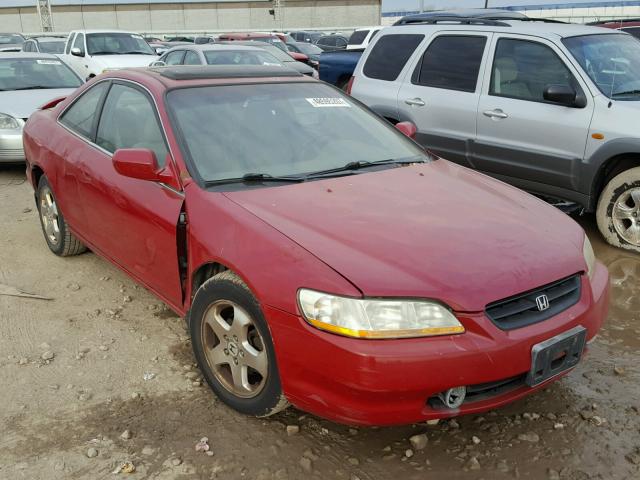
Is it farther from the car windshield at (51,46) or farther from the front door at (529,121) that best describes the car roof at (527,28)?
the car windshield at (51,46)

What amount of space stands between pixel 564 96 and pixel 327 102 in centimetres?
230

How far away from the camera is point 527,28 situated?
228 inches

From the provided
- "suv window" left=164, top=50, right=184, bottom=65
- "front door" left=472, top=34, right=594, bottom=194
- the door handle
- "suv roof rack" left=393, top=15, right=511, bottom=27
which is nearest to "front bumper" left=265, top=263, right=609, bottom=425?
"front door" left=472, top=34, right=594, bottom=194

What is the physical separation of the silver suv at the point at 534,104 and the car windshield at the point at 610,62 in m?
0.01

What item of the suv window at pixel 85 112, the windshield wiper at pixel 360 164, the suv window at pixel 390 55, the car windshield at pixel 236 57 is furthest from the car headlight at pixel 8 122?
the windshield wiper at pixel 360 164

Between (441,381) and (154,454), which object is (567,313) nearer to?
(441,381)

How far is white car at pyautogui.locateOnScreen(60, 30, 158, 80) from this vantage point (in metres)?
13.4

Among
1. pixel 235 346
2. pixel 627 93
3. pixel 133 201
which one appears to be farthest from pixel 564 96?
pixel 235 346

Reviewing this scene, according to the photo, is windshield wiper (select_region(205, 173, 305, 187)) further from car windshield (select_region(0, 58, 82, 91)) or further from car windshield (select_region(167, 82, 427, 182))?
car windshield (select_region(0, 58, 82, 91))

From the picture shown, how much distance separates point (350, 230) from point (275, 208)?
15.4 inches

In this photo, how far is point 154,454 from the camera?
2713mm

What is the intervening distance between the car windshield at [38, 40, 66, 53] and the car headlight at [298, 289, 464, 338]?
18.1 m

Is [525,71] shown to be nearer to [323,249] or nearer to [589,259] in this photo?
[589,259]

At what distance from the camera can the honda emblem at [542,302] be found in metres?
2.57
